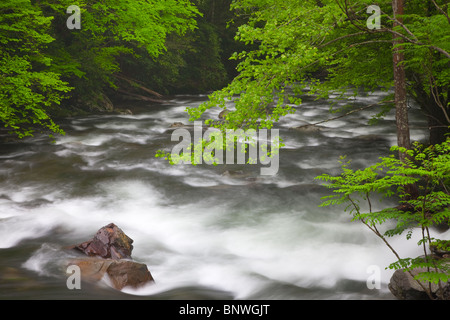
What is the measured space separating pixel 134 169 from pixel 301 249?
6.14 meters

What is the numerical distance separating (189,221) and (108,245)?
7.89ft

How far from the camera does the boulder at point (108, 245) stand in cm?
643

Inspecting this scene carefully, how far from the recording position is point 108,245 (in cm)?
650

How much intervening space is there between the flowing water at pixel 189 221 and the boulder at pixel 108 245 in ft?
1.06

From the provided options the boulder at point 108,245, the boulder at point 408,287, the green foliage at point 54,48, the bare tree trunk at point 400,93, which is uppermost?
the green foliage at point 54,48

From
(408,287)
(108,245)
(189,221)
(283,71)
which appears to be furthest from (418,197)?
(189,221)

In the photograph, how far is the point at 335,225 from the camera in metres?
8.27

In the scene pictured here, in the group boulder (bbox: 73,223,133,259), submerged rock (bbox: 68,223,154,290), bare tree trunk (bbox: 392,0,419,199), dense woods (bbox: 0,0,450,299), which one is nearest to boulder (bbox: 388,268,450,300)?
dense woods (bbox: 0,0,450,299)

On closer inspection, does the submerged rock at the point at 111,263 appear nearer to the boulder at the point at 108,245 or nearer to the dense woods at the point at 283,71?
the boulder at the point at 108,245

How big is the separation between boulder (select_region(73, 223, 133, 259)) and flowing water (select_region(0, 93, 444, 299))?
0.32 meters

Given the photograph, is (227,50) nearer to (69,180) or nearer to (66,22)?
(66,22)

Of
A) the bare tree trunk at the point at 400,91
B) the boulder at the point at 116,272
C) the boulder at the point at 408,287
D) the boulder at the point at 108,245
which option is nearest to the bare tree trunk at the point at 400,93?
the bare tree trunk at the point at 400,91

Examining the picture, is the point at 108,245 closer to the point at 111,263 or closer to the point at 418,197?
the point at 111,263

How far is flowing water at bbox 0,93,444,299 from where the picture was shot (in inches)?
239
